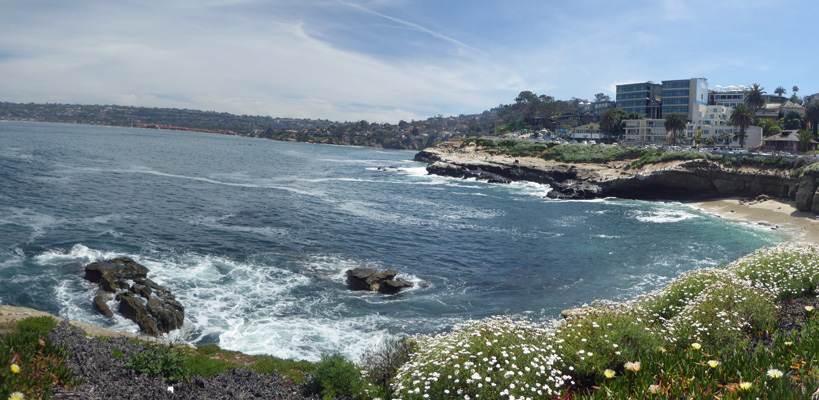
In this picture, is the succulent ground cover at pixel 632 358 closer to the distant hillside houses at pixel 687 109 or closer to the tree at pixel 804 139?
the tree at pixel 804 139

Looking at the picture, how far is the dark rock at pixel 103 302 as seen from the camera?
20062 millimetres

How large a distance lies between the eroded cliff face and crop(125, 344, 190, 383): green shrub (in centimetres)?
5119

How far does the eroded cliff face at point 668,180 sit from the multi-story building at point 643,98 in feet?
170

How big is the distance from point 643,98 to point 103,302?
412ft

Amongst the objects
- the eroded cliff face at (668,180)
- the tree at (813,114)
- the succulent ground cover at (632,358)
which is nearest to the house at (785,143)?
the tree at (813,114)

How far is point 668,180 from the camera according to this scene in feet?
188

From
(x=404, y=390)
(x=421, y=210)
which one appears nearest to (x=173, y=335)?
(x=404, y=390)

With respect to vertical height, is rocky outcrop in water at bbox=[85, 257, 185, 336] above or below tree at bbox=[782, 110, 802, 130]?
below

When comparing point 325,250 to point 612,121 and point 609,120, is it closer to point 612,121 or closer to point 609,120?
point 609,120

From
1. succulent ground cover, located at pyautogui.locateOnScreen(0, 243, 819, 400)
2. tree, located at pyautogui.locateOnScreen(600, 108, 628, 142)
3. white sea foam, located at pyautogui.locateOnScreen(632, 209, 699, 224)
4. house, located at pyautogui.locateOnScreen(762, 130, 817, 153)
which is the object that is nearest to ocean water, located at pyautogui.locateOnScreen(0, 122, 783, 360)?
white sea foam, located at pyautogui.locateOnScreen(632, 209, 699, 224)

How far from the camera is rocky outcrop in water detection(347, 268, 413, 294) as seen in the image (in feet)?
81.6

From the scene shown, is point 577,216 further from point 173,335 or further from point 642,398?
point 642,398

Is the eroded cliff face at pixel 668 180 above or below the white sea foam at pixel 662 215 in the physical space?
above

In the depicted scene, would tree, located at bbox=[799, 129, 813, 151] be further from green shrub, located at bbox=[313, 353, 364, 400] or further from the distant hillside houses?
green shrub, located at bbox=[313, 353, 364, 400]
